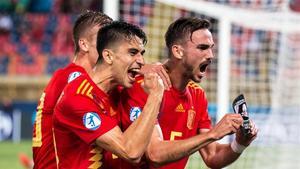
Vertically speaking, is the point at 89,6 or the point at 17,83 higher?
the point at 89,6

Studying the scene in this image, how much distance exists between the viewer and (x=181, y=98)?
6.98 metres

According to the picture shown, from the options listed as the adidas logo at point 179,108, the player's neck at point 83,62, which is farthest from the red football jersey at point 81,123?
the player's neck at point 83,62

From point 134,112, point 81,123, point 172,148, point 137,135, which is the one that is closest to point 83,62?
point 134,112

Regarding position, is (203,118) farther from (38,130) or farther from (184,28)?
(38,130)

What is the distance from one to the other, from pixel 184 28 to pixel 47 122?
48.2 inches

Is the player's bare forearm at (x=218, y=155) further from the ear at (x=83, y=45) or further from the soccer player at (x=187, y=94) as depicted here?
the ear at (x=83, y=45)

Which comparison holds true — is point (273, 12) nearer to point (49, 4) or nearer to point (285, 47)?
point (285, 47)

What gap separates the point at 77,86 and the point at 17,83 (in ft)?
69.9

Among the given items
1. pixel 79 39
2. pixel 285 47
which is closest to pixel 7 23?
pixel 285 47

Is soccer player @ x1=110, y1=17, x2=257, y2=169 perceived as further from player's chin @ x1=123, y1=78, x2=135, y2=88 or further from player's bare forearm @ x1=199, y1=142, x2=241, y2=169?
player's chin @ x1=123, y1=78, x2=135, y2=88

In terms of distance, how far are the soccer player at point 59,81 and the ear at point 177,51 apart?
0.59 metres

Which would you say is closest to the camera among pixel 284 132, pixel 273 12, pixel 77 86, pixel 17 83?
pixel 77 86

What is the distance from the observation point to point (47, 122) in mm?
6828

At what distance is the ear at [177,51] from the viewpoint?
700 centimetres
